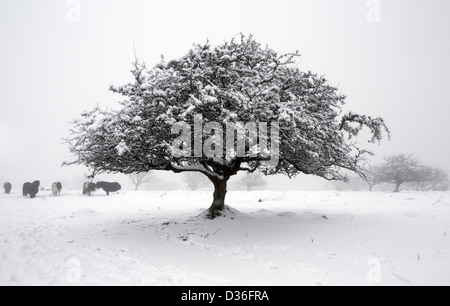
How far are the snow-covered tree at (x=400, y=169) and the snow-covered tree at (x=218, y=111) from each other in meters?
38.7

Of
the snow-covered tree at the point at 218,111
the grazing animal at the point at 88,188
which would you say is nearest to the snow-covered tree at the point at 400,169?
the snow-covered tree at the point at 218,111

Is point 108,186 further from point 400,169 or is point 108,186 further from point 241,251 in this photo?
point 400,169

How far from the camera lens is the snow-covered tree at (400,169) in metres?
42.8

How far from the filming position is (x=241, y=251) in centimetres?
810

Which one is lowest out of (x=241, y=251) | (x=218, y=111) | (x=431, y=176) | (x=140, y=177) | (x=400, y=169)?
(x=140, y=177)

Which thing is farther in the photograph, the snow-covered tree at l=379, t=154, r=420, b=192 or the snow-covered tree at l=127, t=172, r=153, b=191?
the snow-covered tree at l=127, t=172, r=153, b=191

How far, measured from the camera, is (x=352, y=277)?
5941mm

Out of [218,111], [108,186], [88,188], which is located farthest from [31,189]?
[218,111]

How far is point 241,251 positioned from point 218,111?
16.0 ft

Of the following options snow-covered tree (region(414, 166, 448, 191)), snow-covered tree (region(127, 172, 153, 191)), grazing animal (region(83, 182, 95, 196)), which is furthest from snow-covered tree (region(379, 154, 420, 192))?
snow-covered tree (region(127, 172, 153, 191))

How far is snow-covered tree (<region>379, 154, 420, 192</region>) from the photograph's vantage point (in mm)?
42844

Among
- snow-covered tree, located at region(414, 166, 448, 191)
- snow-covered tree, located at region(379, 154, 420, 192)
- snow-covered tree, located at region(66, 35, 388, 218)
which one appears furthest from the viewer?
snow-covered tree, located at region(414, 166, 448, 191)

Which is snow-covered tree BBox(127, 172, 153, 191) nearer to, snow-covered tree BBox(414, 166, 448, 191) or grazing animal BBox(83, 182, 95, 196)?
grazing animal BBox(83, 182, 95, 196)

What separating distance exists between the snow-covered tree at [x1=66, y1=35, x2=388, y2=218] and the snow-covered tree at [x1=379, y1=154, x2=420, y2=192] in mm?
38693
